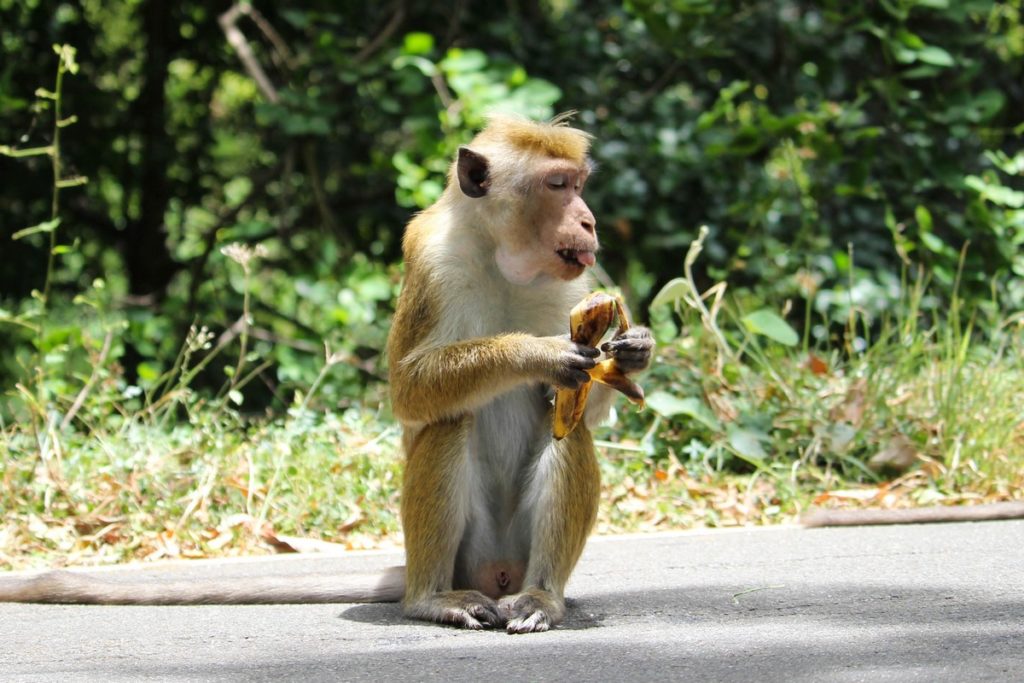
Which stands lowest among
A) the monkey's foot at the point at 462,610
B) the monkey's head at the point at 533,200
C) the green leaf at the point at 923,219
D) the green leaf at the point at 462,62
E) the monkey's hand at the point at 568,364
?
the monkey's foot at the point at 462,610

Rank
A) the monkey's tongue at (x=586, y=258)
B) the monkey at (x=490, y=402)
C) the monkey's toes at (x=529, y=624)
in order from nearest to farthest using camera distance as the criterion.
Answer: the monkey's toes at (x=529, y=624) < the monkey at (x=490, y=402) < the monkey's tongue at (x=586, y=258)

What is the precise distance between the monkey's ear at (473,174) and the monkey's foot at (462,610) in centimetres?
143

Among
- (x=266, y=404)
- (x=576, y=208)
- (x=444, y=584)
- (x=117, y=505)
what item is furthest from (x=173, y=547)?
(x=266, y=404)

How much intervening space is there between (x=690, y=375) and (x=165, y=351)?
3.58m

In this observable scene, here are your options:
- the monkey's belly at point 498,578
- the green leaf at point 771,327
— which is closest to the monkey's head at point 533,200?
the monkey's belly at point 498,578

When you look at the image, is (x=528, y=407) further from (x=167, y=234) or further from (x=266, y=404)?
(x=167, y=234)

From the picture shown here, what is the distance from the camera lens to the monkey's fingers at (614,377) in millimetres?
4590

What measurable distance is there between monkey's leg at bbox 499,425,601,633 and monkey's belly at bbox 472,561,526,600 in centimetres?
12

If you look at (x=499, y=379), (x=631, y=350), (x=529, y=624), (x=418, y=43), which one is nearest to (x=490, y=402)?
(x=499, y=379)

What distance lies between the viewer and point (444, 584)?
4.65m

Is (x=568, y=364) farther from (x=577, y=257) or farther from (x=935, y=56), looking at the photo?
(x=935, y=56)

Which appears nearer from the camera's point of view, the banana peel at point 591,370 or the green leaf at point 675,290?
the banana peel at point 591,370

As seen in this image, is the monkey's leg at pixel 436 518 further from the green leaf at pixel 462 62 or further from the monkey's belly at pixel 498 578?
the green leaf at pixel 462 62

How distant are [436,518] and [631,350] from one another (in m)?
0.87
